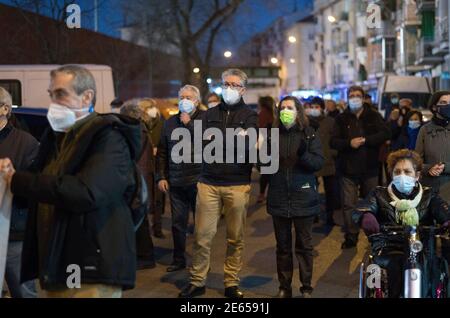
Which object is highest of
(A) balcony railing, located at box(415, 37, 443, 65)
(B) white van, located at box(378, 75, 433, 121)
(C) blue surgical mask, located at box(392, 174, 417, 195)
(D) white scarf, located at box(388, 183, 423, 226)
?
(A) balcony railing, located at box(415, 37, 443, 65)

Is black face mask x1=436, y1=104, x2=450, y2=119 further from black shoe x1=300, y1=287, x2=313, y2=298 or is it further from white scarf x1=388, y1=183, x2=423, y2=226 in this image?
black shoe x1=300, y1=287, x2=313, y2=298

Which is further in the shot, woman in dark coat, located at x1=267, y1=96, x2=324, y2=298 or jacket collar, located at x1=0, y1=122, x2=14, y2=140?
woman in dark coat, located at x1=267, y1=96, x2=324, y2=298

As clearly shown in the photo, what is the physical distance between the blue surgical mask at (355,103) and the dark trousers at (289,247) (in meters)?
2.95

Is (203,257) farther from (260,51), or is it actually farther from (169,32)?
(260,51)

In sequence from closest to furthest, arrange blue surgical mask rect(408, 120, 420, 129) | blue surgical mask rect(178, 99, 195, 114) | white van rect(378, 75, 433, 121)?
blue surgical mask rect(178, 99, 195, 114) < blue surgical mask rect(408, 120, 420, 129) < white van rect(378, 75, 433, 121)

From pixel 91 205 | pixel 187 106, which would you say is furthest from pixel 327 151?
pixel 91 205

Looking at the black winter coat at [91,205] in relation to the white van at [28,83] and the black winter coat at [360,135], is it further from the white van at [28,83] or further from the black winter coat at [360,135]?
the white van at [28,83]

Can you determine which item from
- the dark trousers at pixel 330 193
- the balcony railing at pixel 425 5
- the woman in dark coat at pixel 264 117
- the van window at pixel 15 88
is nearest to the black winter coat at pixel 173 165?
the dark trousers at pixel 330 193

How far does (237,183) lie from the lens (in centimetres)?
698

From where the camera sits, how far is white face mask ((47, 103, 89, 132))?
13.0ft

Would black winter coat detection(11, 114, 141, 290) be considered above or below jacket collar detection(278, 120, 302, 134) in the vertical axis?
below

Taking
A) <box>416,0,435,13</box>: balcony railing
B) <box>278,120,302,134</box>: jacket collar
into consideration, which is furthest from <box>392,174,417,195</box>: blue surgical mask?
<box>416,0,435,13</box>: balcony railing

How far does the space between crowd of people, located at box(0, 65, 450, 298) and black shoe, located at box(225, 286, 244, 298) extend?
2 cm
